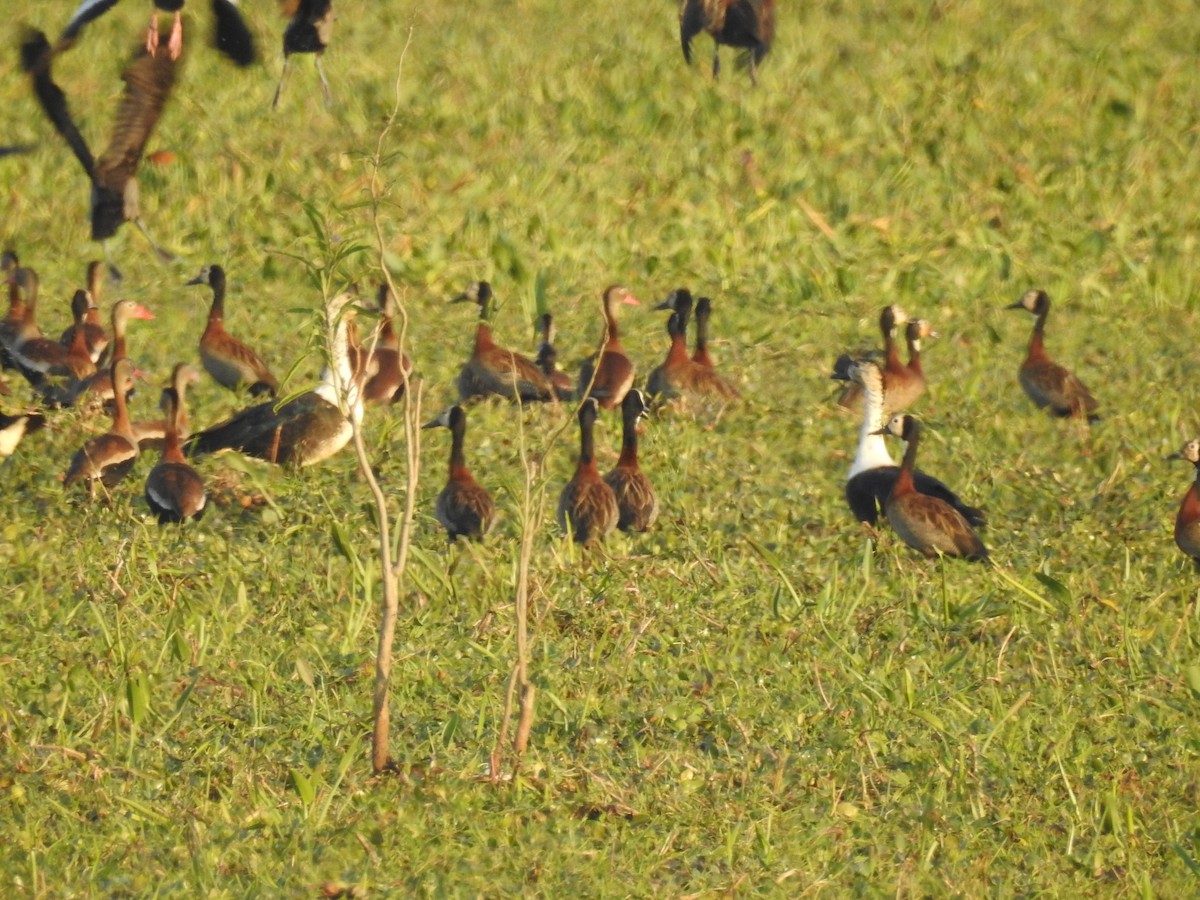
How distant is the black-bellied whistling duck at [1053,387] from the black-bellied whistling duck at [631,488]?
2.37 metres

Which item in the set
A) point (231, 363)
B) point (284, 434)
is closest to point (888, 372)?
point (284, 434)

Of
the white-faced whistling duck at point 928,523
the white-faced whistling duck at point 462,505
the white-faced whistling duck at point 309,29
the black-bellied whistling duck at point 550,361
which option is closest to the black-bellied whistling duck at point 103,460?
the white-faced whistling duck at point 462,505

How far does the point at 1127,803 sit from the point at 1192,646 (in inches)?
53.5

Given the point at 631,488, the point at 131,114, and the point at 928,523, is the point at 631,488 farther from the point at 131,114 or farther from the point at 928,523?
the point at 131,114

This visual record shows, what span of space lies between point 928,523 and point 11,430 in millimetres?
3986

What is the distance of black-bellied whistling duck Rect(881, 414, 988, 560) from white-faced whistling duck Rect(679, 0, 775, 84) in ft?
6.37

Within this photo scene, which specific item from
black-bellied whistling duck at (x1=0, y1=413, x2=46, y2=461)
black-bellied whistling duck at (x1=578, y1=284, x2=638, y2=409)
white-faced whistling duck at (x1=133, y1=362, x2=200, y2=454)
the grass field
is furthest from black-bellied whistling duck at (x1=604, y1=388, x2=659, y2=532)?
black-bellied whistling duck at (x1=0, y1=413, x2=46, y2=461)

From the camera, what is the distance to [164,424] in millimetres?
9195

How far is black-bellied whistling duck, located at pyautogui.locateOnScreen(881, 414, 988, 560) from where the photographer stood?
25.4ft

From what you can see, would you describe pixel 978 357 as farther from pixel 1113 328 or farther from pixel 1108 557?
pixel 1108 557

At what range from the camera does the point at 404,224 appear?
40.2 ft

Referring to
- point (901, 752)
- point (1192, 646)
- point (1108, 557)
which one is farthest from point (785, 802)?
point (1108, 557)

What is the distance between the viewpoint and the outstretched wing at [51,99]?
26.6ft

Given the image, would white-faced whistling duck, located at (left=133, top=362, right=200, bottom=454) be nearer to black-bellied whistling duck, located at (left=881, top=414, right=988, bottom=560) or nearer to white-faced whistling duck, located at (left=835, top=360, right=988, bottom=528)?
white-faced whistling duck, located at (left=835, top=360, right=988, bottom=528)
